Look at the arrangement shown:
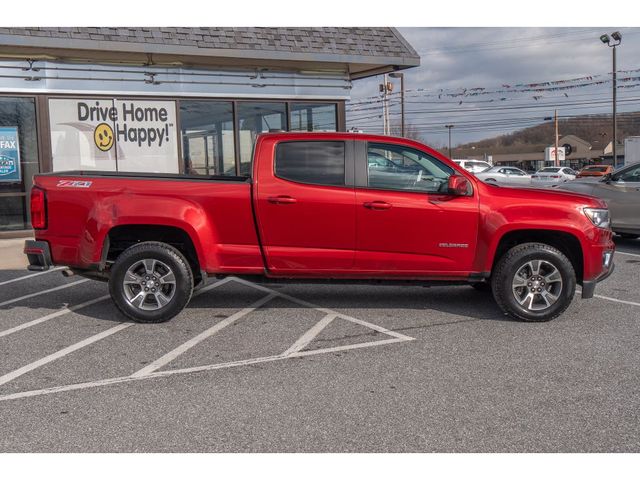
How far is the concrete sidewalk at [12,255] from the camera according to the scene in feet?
33.1

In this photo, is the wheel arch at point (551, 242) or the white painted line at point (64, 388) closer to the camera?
the white painted line at point (64, 388)

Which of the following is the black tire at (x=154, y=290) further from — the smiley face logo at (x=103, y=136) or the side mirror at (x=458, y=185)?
the smiley face logo at (x=103, y=136)

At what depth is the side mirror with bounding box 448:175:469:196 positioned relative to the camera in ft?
20.5

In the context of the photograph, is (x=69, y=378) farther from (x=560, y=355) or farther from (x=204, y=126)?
(x=204, y=126)

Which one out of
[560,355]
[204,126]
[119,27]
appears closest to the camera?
[560,355]

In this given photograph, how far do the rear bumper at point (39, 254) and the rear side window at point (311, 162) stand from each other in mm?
2390

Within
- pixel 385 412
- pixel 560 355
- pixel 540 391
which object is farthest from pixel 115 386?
pixel 560 355

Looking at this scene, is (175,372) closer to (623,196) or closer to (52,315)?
(52,315)

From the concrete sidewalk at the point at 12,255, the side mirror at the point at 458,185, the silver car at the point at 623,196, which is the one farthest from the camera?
the silver car at the point at 623,196

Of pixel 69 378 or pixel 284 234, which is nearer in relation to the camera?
pixel 69 378

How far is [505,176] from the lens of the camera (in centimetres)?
4078

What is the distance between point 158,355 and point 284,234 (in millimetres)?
1726

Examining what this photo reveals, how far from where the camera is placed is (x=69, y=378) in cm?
488

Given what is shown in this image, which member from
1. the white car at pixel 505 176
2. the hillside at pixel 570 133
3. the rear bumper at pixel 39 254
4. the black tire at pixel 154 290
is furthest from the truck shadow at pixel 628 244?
the hillside at pixel 570 133
